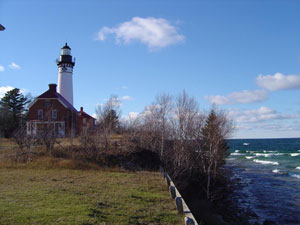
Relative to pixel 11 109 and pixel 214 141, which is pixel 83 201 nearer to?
pixel 214 141

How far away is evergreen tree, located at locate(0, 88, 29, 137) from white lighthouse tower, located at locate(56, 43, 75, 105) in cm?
735

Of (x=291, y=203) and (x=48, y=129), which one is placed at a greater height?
(x=48, y=129)

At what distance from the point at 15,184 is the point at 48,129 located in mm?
9888

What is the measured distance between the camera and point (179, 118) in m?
25.3

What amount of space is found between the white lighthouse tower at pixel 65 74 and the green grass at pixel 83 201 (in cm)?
3015

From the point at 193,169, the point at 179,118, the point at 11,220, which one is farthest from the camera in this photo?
the point at 179,118

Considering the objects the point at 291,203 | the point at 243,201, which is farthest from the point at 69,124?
the point at 291,203

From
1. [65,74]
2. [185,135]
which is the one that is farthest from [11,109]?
[185,135]

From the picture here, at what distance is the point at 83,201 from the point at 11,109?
42273mm

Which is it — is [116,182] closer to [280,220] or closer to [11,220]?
[11,220]

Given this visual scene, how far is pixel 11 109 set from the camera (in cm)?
4538

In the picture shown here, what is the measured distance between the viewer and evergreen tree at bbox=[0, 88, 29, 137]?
1590 inches

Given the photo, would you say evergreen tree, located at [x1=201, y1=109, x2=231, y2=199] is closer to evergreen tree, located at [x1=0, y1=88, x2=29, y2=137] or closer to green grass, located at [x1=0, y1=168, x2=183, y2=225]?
green grass, located at [x1=0, y1=168, x2=183, y2=225]

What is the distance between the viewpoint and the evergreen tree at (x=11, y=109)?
40.4 m
